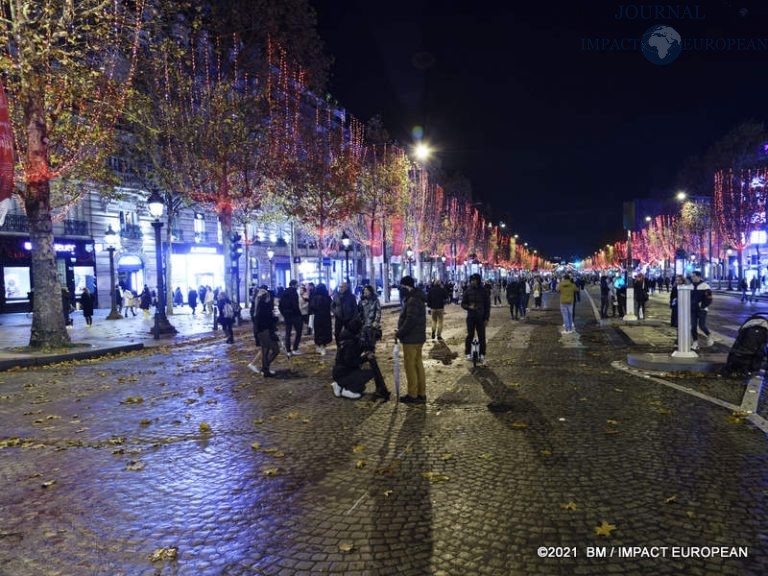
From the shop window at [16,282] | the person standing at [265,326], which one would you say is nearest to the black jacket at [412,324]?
the person standing at [265,326]

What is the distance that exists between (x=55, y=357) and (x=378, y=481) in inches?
473

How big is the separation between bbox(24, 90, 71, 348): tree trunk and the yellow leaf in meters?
15.4

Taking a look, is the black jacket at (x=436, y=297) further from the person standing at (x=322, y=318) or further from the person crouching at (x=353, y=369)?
the person crouching at (x=353, y=369)

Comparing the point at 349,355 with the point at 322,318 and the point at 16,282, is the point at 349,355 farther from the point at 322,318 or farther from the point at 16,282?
the point at 16,282

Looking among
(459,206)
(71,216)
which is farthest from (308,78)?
(459,206)

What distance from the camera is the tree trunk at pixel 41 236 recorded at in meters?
15.1

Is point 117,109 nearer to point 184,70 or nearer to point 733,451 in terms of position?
point 184,70

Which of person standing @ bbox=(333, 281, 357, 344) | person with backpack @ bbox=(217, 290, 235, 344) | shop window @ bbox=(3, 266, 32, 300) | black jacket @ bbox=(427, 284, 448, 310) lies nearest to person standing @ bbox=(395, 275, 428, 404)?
person standing @ bbox=(333, 281, 357, 344)

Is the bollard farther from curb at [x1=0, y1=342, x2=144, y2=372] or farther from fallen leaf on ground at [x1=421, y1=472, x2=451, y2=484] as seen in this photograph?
curb at [x1=0, y1=342, x2=144, y2=372]

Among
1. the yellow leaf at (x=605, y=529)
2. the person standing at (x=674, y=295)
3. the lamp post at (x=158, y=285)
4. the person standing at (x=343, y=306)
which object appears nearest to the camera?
the yellow leaf at (x=605, y=529)

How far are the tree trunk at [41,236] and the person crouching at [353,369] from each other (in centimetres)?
1040

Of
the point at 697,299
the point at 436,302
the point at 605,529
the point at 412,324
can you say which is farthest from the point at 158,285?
the point at 605,529

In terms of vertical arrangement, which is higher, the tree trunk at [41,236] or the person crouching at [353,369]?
the tree trunk at [41,236]

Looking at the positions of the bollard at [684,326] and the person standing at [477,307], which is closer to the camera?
the bollard at [684,326]
